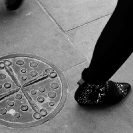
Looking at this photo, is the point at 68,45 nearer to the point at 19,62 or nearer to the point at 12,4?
the point at 19,62

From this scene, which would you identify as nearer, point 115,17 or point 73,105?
point 115,17

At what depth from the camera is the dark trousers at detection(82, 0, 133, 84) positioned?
132cm

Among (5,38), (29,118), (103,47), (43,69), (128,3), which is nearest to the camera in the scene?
(128,3)

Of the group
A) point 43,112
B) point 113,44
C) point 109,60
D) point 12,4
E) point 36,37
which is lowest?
point 43,112

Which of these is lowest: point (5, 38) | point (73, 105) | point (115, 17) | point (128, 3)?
point (73, 105)

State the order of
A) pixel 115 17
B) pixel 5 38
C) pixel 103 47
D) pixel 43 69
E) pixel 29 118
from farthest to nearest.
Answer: pixel 5 38 → pixel 43 69 → pixel 29 118 → pixel 103 47 → pixel 115 17

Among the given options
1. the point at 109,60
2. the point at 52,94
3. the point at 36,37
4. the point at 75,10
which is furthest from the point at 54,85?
the point at 75,10

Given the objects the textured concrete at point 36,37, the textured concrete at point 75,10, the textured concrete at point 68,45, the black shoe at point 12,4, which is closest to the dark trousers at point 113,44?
the textured concrete at point 68,45

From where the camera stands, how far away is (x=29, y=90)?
203 centimetres

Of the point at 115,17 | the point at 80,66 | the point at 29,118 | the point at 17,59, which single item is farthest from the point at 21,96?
the point at 115,17

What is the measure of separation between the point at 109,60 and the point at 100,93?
44 cm

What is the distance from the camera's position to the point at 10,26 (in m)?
2.42

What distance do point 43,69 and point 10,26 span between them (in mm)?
529

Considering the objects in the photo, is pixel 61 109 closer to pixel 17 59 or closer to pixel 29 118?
pixel 29 118
